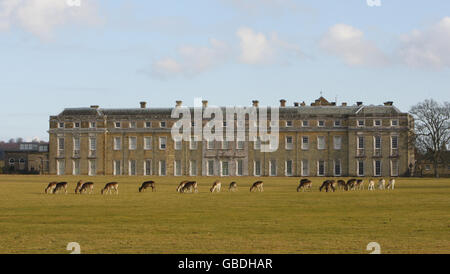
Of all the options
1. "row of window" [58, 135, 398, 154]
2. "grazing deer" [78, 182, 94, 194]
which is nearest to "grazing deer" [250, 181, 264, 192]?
"grazing deer" [78, 182, 94, 194]

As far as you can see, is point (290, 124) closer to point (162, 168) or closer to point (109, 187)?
point (162, 168)

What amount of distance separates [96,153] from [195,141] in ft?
43.0

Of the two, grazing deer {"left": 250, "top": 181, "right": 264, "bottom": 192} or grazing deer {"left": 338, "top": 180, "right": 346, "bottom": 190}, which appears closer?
grazing deer {"left": 250, "top": 181, "right": 264, "bottom": 192}

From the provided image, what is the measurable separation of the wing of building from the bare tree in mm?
1717

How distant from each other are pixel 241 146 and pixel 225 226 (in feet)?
237

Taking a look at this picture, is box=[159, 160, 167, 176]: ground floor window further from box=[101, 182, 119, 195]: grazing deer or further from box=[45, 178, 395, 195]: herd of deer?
box=[101, 182, 119, 195]: grazing deer

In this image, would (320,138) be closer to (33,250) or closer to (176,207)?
(176,207)

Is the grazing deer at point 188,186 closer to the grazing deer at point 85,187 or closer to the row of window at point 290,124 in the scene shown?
the grazing deer at point 85,187

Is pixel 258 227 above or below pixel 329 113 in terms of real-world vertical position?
below

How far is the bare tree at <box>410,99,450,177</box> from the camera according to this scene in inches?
3420

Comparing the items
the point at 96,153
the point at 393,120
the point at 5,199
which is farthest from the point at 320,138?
the point at 5,199

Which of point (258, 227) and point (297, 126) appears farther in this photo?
point (297, 126)

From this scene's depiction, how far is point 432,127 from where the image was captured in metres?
87.0
